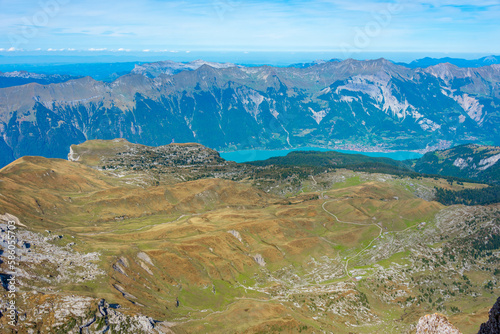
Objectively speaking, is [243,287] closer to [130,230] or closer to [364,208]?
[130,230]

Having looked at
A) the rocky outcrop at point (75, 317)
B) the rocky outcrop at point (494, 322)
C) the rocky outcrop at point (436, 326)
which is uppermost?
the rocky outcrop at point (494, 322)

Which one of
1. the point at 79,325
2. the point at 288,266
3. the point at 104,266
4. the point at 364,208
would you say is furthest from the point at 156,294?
the point at 364,208

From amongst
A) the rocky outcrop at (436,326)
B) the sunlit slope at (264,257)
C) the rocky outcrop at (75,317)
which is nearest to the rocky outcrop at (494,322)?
the rocky outcrop at (436,326)

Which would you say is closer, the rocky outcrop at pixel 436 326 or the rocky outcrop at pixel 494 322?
the rocky outcrop at pixel 494 322

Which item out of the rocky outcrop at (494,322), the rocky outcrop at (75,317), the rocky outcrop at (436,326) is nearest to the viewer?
the rocky outcrop at (494,322)

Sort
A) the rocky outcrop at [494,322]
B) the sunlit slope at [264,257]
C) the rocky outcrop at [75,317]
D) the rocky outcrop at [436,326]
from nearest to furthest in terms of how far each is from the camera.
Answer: the rocky outcrop at [494,322] → the rocky outcrop at [436,326] → the rocky outcrop at [75,317] → the sunlit slope at [264,257]

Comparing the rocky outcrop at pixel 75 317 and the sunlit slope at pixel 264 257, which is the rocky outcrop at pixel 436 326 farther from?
the sunlit slope at pixel 264 257

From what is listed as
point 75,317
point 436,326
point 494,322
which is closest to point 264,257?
point 75,317

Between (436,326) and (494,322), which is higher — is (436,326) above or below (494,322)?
below

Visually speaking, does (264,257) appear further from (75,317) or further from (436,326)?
(436,326)
